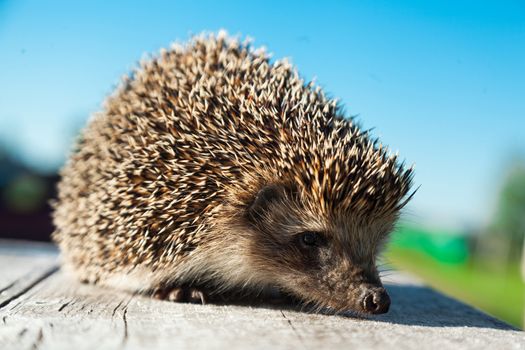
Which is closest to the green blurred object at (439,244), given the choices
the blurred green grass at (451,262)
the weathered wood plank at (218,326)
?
the blurred green grass at (451,262)

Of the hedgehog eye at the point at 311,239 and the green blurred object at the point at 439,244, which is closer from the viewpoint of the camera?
the hedgehog eye at the point at 311,239

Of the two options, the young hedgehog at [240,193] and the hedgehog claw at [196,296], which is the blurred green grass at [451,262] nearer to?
the young hedgehog at [240,193]

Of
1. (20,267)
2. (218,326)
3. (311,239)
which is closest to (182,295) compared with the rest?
(311,239)

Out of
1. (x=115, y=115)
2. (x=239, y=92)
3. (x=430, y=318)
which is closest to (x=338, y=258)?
(x=430, y=318)

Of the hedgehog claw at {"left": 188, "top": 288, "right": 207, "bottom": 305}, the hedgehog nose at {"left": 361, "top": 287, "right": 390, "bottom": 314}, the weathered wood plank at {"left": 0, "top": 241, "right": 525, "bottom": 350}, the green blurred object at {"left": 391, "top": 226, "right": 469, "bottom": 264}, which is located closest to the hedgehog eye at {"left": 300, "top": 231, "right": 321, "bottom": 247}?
the weathered wood plank at {"left": 0, "top": 241, "right": 525, "bottom": 350}

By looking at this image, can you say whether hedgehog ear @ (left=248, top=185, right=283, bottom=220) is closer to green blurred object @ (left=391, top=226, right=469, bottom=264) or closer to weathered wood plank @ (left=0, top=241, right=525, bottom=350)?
weathered wood plank @ (left=0, top=241, right=525, bottom=350)

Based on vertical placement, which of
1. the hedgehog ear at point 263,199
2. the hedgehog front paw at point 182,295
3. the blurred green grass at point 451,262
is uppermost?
the blurred green grass at point 451,262
